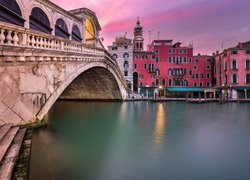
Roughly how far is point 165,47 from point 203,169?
26941mm

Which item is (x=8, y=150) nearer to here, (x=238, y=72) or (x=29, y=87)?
(x=29, y=87)

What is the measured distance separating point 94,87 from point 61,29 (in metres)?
8.25

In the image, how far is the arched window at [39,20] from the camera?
31.7 feet

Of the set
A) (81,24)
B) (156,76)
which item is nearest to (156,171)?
(81,24)

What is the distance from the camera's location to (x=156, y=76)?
2864 cm

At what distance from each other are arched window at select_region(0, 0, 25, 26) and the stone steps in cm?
583

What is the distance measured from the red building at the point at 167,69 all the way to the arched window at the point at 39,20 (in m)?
19.0

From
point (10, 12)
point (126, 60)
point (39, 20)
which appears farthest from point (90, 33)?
point (126, 60)

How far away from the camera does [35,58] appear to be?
18.5 ft

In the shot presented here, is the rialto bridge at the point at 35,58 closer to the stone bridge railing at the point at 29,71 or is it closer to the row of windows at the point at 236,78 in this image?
the stone bridge railing at the point at 29,71

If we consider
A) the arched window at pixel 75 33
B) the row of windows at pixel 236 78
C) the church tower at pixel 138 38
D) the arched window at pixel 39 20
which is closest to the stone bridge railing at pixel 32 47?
the arched window at pixel 39 20

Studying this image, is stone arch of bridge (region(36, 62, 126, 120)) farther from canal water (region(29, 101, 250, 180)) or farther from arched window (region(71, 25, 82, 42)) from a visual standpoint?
arched window (region(71, 25, 82, 42))

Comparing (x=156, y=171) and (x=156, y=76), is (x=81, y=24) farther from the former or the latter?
(x=156, y=76)

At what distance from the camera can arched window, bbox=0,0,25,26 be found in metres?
7.65
